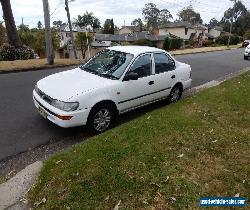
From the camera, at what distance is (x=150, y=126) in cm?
607

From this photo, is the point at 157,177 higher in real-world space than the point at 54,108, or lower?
lower

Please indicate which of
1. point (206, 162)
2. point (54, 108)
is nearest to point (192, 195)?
point (206, 162)

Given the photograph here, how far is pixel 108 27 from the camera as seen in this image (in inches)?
3204

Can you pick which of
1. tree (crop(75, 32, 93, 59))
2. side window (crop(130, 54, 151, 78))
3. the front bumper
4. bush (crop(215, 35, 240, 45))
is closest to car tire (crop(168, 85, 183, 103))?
side window (crop(130, 54, 151, 78))

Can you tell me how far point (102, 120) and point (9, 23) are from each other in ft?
52.0

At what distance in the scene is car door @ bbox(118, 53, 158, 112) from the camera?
21.1ft

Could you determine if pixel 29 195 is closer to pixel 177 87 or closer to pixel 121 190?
pixel 121 190

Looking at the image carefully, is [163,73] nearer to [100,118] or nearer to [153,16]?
[100,118]

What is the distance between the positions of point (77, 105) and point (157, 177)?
210cm

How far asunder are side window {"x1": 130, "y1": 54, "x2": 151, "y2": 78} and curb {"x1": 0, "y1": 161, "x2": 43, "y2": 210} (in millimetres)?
3067

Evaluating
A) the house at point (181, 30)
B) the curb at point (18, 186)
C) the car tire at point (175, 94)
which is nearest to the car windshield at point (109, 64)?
the car tire at point (175, 94)

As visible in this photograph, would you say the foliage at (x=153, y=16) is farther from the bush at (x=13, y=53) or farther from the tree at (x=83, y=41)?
the bush at (x=13, y=53)

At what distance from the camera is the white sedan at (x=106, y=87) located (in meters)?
5.63

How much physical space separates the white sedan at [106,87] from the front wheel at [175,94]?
11cm
